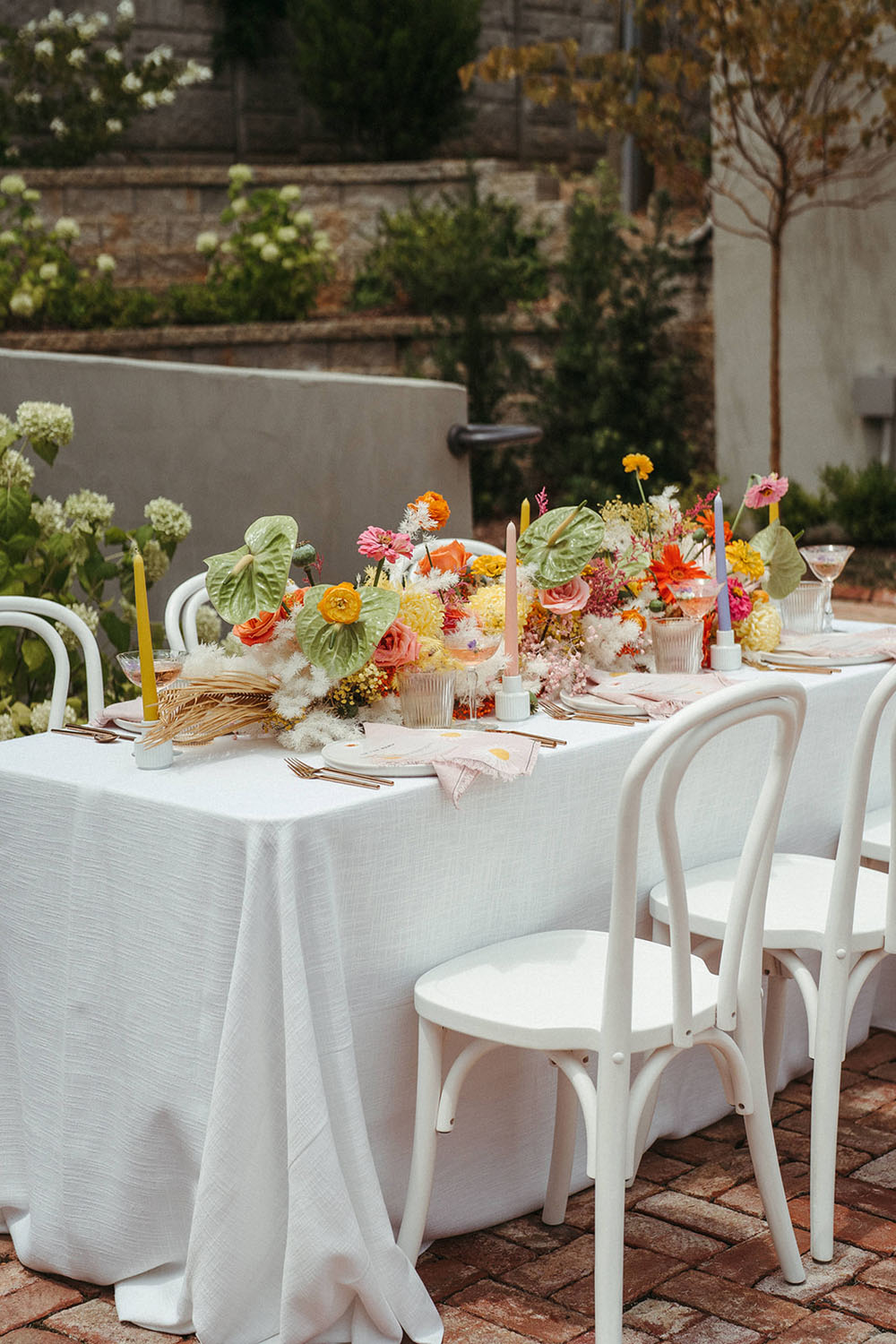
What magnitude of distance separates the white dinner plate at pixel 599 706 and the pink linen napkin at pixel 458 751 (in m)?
0.28

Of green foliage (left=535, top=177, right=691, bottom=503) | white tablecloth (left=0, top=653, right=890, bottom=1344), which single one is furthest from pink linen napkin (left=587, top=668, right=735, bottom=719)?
green foliage (left=535, top=177, right=691, bottom=503)

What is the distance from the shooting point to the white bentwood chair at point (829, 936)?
2479 mm

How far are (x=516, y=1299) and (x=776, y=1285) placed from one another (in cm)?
41

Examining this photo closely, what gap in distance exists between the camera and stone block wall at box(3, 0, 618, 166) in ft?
37.9

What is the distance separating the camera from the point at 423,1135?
7.50 ft

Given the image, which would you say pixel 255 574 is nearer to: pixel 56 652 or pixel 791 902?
pixel 56 652

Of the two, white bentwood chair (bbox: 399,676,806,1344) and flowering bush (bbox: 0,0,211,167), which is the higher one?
flowering bush (bbox: 0,0,211,167)

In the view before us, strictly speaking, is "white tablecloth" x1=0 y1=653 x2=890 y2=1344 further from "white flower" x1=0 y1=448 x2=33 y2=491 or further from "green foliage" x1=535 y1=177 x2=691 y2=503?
"green foliage" x1=535 y1=177 x2=691 y2=503

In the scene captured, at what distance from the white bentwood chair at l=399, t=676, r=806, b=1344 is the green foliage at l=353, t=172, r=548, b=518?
7.80 metres

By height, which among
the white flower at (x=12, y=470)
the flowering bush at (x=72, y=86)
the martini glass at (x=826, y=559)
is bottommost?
the martini glass at (x=826, y=559)

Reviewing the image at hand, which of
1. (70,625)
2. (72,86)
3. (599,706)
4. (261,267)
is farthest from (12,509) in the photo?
(72,86)

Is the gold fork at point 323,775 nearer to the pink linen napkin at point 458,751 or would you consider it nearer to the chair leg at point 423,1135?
the pink linen napkin at point 458,751

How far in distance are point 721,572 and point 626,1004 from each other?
4.36ft

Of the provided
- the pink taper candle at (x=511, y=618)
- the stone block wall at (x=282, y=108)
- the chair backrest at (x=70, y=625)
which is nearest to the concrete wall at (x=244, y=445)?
the chair backrest at (x=70, y=625)
